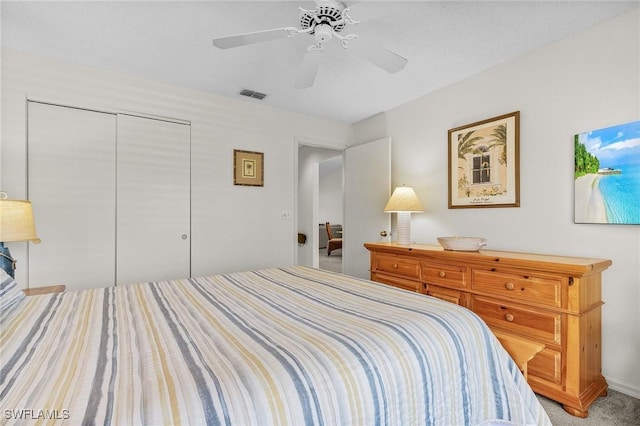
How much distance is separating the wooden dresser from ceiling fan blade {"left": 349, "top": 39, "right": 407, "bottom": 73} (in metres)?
1.42

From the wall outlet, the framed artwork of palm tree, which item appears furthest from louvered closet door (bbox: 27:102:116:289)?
the framed artwork of palm tree

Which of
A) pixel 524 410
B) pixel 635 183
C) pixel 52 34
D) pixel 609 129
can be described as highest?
pixel 52 34

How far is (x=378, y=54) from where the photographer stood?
1.76 m

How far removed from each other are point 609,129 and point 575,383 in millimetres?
1584

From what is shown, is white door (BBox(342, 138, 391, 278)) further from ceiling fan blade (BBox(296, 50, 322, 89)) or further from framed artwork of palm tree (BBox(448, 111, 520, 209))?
ceiling fan blade (BBox(296, 50, 322, 89))

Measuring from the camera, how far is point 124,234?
2.74 metres

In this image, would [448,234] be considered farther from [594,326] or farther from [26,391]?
[26,391]

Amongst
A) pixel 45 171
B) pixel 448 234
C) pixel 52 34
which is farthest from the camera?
pixel 448 234

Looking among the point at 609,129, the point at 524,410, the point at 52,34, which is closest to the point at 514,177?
the point at 609,129

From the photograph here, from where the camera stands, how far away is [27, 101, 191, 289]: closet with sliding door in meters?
2.43

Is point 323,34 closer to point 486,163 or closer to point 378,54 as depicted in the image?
point 378,54

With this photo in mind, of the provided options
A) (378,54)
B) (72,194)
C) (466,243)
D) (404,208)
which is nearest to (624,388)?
(466,243)

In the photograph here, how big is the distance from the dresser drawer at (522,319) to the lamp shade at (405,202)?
1050 mm

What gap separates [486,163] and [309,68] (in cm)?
176
